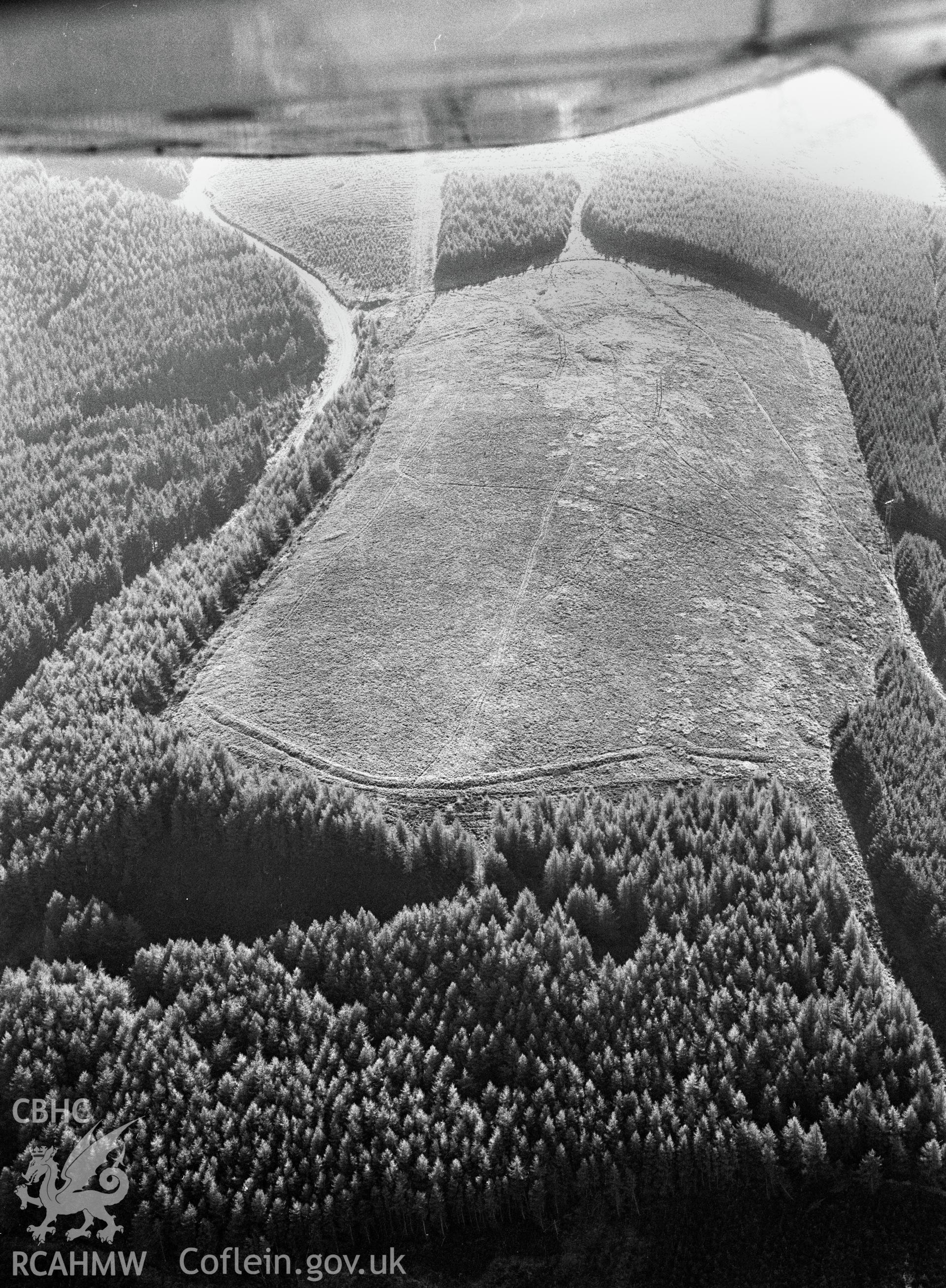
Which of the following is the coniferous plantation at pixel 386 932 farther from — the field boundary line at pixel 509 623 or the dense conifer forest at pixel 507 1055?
the field boundary line at pixel 509 623

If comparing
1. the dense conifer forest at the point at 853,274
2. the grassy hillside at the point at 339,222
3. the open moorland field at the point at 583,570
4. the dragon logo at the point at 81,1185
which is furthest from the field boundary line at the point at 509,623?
the grassy hillside at the point at 339,222

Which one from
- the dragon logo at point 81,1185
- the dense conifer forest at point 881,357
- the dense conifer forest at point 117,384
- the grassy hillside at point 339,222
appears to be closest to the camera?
the dragon logo at point 81,1185

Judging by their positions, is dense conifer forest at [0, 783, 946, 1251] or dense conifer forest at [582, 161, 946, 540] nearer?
dense conifer forest at [0, 783, 946, 1251]

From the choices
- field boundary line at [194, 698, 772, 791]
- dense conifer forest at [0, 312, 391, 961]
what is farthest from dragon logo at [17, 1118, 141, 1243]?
field boundary line at [194, 698, 772, 791]

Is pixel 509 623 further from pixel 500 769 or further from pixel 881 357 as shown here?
pixel 881 357

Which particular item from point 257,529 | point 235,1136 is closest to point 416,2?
point 235,1136

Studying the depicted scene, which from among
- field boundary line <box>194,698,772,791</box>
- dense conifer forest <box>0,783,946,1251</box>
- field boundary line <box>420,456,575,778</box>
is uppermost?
field boundary line <box>420,456,575,778</box>

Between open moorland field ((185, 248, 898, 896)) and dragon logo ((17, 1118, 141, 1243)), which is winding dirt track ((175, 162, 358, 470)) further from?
dragon logo ((17, 1118, 141, 1243))
